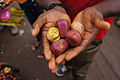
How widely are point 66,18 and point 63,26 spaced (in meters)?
0.12

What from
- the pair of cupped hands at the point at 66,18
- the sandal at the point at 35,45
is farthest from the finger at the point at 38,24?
the sandal at the point at 35,45

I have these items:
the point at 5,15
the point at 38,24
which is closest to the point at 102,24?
the point at 38,24

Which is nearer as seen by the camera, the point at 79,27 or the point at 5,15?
the point at 79,27

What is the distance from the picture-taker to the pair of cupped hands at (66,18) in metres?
0.80

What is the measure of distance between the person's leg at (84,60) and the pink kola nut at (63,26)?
316mm

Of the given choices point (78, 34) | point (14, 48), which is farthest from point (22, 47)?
point (78, 34)

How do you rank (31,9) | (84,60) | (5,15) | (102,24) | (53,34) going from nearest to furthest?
(102,24), (53,34), (84,60), (31,9), (5,15)

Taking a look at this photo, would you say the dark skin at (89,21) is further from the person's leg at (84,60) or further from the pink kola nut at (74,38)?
the person's leg at (84,60)

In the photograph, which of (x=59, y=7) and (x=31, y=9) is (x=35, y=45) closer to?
(x=31, y=9)

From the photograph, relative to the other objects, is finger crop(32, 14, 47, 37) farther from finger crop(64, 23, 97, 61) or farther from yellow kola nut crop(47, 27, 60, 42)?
finger crop(64, 23, 97, 61)

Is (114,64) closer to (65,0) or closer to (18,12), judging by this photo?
(65,0)

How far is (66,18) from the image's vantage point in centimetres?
107

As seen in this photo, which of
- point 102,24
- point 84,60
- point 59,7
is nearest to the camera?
point 102,24

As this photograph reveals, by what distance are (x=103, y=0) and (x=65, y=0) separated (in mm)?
356
